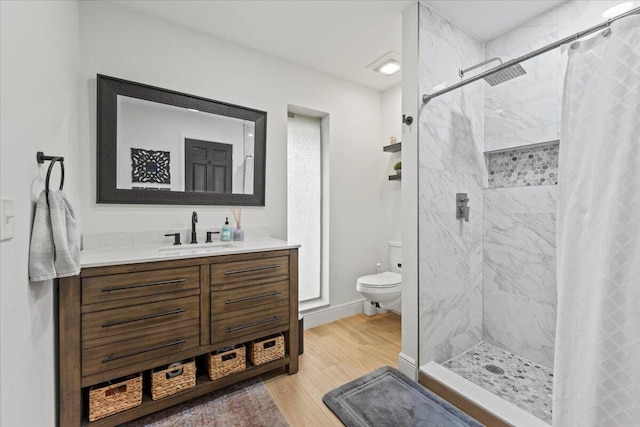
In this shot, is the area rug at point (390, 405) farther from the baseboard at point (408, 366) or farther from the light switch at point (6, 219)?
the light switch at point (6, 219)

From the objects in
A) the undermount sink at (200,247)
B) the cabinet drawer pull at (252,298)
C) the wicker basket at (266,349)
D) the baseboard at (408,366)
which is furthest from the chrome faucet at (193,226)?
the baseboard at (408,366)

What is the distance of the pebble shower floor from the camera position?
161 centimetres

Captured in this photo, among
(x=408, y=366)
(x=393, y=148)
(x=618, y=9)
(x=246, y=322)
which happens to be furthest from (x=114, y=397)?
(x=618, y=9)

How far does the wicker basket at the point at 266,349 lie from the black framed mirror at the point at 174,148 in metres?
1.10

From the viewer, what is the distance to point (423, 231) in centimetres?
191

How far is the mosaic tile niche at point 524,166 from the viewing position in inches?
78.7

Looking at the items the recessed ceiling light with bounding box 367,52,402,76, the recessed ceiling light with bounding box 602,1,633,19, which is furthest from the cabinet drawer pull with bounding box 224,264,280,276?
the recessed ceiling light with bounding box 602,1,633,19

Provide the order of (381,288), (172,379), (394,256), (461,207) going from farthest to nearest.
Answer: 1. (394,256)
2. (381,288)
3. (461,207)
4. (172,379)

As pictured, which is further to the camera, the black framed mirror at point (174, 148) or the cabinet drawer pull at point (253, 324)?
the black framed mirror at point (174, 148)

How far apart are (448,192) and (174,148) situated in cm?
210

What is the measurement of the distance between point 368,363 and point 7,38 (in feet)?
8.16

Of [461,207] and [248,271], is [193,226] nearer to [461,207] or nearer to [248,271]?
[248,271]

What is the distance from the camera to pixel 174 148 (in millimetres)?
2084

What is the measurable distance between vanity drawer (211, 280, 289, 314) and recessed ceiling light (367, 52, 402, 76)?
2.18 m
